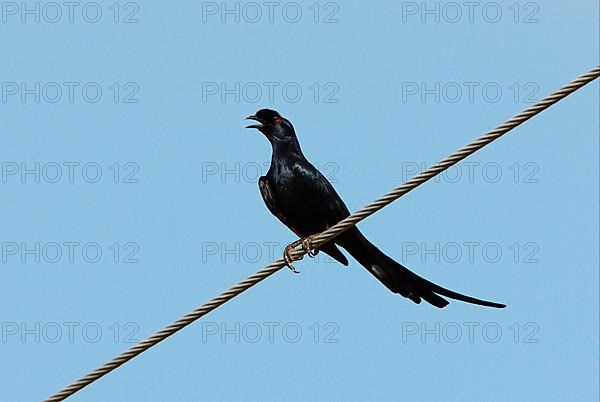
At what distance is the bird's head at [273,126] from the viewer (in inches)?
292

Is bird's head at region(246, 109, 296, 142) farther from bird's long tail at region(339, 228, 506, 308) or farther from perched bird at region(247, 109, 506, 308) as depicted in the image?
bird's long tail at region(339, 228, 506, 308)

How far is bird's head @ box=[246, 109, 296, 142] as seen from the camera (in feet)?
24.3

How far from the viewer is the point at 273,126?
7453mm

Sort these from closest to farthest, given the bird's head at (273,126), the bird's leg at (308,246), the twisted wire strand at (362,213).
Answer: the twisted wire strand at (362,213) → the bird's leg at (308,246) → the bird's head at (273,126)

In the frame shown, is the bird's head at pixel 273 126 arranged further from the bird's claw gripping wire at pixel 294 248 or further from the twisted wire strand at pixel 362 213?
the twisted wire strand at pixel 362 213

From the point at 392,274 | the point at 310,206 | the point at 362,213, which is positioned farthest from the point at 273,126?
the point at 362,213

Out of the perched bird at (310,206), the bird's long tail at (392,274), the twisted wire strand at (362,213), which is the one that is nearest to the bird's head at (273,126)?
the perched bird at (310,206)

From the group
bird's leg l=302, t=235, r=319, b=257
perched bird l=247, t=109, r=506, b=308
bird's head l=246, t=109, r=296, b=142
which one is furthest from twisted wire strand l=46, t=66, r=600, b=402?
bird's head l=246, t=109, r=296, b=142

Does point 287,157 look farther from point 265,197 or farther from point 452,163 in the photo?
point 452,163

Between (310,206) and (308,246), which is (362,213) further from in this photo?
(310,206)

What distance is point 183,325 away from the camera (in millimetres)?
5082

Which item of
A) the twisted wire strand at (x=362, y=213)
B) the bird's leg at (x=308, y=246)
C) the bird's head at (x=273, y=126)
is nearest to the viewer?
the twisted wire strand at (x=362, y=213)

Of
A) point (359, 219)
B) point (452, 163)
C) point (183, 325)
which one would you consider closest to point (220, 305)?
point (183, 325)

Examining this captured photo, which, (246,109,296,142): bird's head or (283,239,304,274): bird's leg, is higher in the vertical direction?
(246,109,296,142): bird's head
